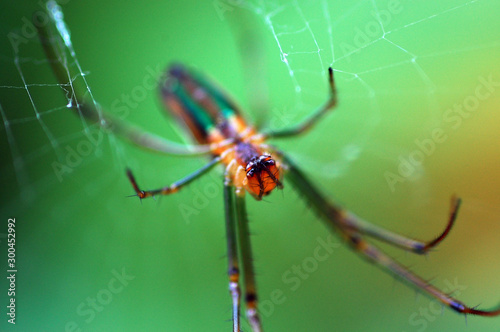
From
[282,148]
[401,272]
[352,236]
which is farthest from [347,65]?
[401,272]

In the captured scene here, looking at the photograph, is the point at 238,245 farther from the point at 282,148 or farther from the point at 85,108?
the point at 282,148

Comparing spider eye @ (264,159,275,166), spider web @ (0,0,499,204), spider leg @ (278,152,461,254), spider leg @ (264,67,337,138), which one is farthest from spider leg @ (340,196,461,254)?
spider web @ (0,0,499,204)

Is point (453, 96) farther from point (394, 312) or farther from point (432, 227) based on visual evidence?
point (394, 312)

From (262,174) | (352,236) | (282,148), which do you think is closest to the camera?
(262,174)

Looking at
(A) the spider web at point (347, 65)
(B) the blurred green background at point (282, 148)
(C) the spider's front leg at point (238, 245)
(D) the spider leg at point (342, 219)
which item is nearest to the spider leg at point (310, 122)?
(D) the spider leg at point (342, 219)

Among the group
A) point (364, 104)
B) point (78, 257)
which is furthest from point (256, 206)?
point (78, 257)

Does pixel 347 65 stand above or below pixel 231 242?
above

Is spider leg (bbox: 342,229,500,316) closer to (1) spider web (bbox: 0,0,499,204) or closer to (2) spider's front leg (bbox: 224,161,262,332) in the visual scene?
(2) spider's front leg (bbox: 224,161,262,332)
